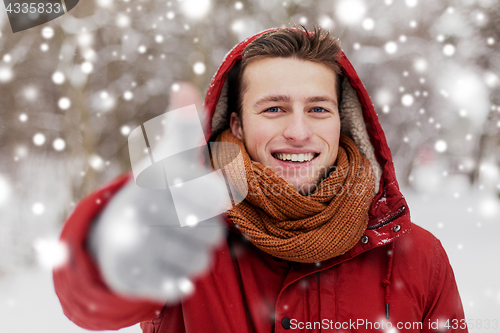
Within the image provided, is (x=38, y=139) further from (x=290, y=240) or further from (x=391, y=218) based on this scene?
(x=391, y=218)

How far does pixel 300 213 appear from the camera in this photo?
131cm

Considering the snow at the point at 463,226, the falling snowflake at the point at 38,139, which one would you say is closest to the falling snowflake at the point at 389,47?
the snow at the point at 463,226

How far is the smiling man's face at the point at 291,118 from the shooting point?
54.1 inches

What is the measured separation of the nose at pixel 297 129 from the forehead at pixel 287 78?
8cm

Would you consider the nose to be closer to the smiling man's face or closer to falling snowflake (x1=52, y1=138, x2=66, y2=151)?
the smiling man's face

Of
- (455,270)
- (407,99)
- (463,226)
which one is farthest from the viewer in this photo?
(463,226)

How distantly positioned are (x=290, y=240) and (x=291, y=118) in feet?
1.67

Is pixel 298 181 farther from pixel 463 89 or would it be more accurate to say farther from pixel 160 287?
pixel 463 89

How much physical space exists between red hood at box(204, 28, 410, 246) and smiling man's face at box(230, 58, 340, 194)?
0.40ft

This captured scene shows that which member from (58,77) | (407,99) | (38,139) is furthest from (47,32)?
(407,99)

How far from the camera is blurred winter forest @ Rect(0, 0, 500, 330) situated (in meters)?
3.20

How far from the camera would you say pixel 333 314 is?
4.02 ft

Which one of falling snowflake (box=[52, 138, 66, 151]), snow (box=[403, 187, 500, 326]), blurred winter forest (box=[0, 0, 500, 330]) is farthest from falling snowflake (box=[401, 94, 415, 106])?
falling snowflake (box=[52, 138, 66, 151])

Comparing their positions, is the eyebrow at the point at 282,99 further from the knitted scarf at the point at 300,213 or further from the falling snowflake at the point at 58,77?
the falling snowflake at the point at 58,77
